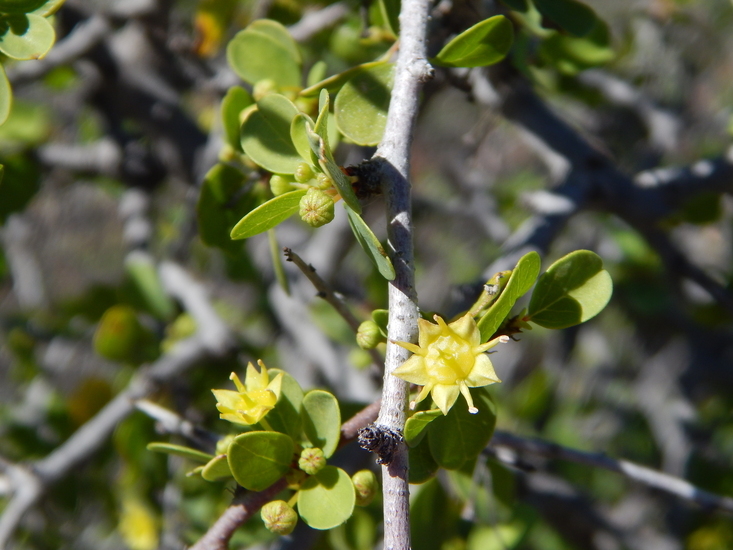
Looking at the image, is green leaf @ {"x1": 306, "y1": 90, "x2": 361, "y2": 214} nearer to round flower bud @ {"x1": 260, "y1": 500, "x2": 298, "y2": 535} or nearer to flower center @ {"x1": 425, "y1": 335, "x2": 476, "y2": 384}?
flower center @ {"x1": 425, "y1": 335, "x2": 476, "y2": 384}

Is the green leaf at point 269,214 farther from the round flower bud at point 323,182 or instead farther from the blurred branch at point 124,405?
the blurred branch at point 124,405

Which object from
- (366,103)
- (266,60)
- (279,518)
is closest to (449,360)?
(279,518)

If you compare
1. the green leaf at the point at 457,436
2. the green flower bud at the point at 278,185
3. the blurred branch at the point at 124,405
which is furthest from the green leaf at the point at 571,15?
the blurred branch at the point at 124,405

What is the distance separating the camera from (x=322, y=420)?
966mm

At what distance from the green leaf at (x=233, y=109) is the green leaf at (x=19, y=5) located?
0.34 metres

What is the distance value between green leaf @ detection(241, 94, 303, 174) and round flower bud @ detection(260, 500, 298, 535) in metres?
0.53

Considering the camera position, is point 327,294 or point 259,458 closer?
point 259,458

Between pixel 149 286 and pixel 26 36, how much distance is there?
125 centimetres

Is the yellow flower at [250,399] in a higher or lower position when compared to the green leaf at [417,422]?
lower

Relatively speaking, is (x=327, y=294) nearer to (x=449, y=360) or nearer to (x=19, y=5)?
(x=449, y=360)

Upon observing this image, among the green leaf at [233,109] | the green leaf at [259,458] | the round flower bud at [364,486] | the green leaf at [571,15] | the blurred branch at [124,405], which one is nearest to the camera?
the green leaf at [259,458]

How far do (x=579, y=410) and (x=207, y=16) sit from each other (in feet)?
7.76

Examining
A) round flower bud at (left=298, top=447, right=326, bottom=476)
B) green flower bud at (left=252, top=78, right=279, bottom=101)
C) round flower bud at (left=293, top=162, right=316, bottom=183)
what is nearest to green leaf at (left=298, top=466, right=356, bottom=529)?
round flower bud at (left=298, top=447, right=326, bottom=476)

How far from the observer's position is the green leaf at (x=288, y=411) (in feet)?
3.30
